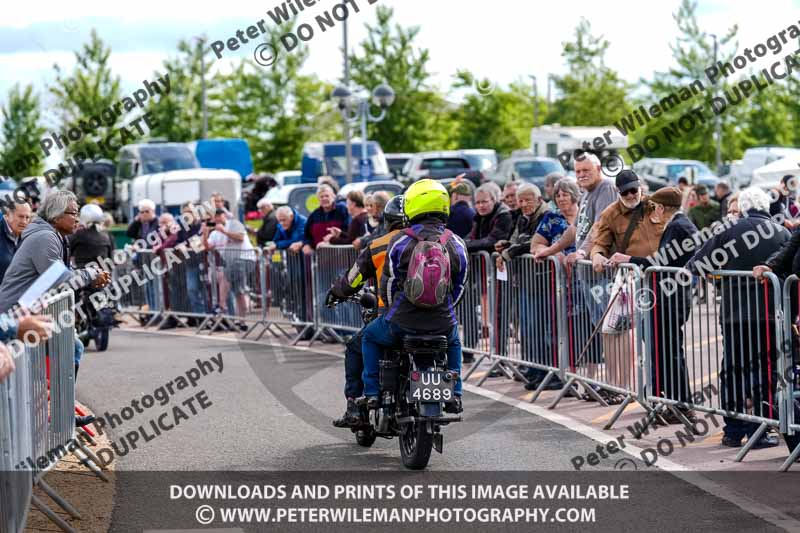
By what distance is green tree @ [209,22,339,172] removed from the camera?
61.4 meters

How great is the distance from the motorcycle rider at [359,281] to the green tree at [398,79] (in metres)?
47.8

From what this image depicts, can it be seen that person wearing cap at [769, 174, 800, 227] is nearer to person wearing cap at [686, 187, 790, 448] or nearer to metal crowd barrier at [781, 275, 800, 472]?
person wearing cap at [686, 187, 790, 448]

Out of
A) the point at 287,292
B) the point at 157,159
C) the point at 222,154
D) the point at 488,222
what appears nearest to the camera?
the point at 488,222

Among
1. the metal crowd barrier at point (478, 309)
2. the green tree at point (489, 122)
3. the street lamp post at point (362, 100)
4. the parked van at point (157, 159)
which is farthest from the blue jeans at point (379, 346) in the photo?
the green tree at point (489, 122)

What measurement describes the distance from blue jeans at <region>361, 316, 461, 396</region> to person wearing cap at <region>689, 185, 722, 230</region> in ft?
53.0

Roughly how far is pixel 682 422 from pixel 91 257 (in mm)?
9558

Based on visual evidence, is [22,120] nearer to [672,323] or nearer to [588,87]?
[588,87]

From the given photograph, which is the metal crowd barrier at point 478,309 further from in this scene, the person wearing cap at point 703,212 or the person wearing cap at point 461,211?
the person wearing cap at point 703,212

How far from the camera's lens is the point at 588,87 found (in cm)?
6944

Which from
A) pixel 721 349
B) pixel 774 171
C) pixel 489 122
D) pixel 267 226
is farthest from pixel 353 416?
pixel 489 122

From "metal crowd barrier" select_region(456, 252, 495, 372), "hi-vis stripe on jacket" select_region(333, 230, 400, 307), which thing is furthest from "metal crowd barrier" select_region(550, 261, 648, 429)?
"hi-vis stripe on jacket" select_region(333, 230, 400, 307)

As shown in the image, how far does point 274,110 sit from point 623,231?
2048 inches

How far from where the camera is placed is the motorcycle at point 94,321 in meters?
16.4

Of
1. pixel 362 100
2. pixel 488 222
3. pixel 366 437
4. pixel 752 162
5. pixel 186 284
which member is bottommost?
pixel 366 437
